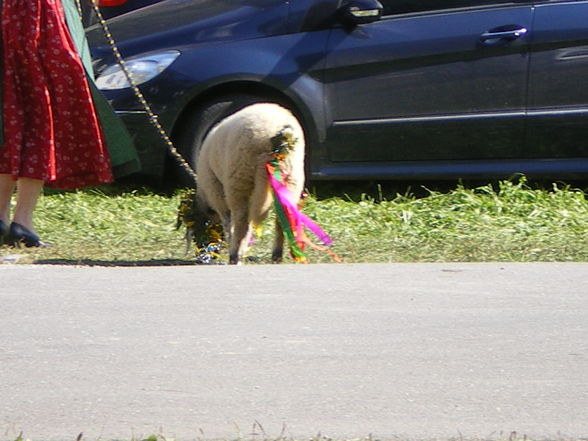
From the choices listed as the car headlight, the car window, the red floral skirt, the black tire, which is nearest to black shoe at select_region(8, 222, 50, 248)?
the red floral skirt

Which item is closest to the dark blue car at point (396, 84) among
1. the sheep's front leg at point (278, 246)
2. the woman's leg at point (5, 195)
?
the woman's leg at point (5, 195)

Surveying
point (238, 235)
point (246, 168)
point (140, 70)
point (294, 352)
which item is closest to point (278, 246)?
point (238, 235)

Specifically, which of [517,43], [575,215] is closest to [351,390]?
[575,215]

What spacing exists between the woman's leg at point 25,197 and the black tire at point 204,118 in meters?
1.63

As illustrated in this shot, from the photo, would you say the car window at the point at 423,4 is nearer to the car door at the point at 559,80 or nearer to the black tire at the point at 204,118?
the car door at the point at 559,80

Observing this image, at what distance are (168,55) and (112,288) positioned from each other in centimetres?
319

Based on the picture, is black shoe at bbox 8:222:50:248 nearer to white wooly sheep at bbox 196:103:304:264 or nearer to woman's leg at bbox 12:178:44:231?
woman's leg at bbox 12:178:44:231

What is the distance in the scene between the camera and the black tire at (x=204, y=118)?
8.73 metres

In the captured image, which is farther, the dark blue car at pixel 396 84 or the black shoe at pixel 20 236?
the dark blue car at pixel 396 84

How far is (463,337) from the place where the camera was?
525 centimetres

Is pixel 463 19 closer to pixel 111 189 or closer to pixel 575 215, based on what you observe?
pixel 575 215

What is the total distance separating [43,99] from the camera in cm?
710

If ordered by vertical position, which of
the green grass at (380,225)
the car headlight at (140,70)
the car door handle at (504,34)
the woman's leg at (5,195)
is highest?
the car door handle at (504,34)

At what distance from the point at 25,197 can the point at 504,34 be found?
3360mm
